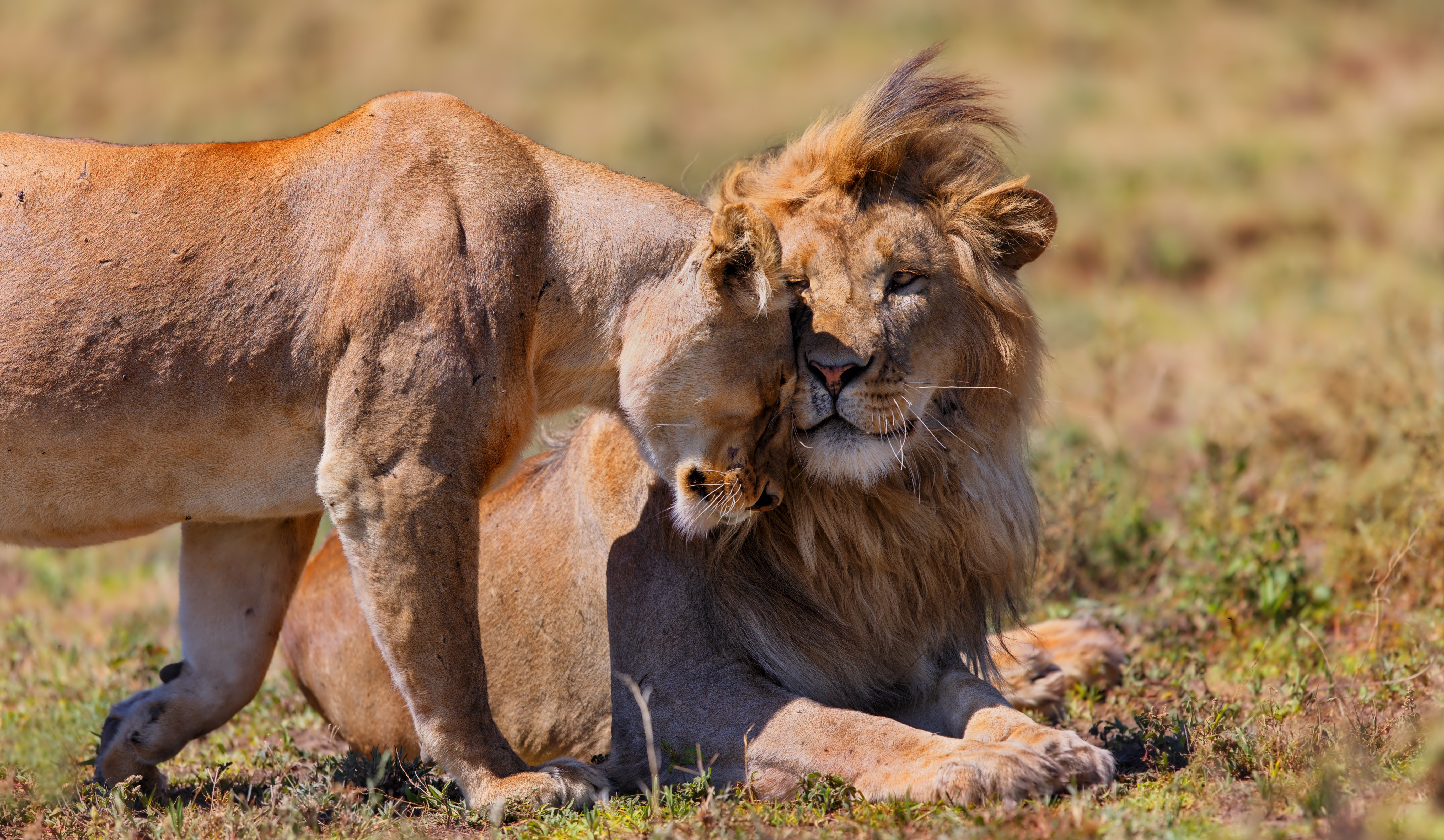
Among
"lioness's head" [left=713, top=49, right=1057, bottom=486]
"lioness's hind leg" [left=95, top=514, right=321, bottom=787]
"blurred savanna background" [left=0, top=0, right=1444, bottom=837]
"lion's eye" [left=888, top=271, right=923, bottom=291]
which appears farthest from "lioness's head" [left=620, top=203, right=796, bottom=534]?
"lioness's hind leg" [left=95, top=514, right=321, bottom=787]

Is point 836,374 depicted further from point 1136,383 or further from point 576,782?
point 1136,383

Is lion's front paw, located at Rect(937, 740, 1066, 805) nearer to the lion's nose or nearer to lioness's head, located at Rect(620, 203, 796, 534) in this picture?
lioness's head, located at Rect(620, 203, 796, 534)

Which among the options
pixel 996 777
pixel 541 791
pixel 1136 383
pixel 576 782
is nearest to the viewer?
pixel 996 777

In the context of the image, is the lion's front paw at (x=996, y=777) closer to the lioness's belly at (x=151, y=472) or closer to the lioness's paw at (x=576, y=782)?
the lioness's paw at (x=576, y=782)

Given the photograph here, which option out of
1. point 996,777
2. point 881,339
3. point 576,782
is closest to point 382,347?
point 576,782

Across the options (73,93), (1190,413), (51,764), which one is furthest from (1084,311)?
(73,93)

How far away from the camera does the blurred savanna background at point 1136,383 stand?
3.25m

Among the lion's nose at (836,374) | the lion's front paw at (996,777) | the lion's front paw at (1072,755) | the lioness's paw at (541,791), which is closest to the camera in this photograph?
the lion's front paw at (996,777)

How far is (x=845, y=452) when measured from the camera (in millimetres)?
3514

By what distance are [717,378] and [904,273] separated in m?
0.63

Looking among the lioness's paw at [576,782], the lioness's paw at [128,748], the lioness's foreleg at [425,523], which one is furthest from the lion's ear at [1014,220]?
the lioness's paw at [128,748]

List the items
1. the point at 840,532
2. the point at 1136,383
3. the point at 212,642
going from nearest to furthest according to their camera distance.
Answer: the point at 840,532, the point at 212,642, the point at 1136,383

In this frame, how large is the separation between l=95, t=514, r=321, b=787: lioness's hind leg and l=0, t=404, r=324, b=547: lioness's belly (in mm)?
401

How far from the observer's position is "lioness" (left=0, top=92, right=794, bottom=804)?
3.24 metres
